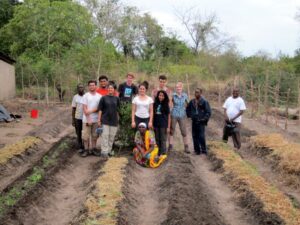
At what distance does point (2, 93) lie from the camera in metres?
25.3

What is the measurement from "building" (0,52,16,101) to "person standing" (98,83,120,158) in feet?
53.9

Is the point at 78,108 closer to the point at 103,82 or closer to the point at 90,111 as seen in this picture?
the point at 90,111

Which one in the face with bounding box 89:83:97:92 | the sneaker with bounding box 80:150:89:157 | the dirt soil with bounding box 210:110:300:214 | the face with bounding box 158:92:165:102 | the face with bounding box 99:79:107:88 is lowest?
the dirt soil with bounding box 210:110:300:214

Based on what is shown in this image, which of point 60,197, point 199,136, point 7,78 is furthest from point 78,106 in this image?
point 7,78

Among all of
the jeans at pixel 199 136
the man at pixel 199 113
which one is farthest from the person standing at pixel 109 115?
the jeans at pixel 199 136

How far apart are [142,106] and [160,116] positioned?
1.61 feet

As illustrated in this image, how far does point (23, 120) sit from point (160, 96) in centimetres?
961

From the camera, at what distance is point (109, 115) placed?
1001 centimetres

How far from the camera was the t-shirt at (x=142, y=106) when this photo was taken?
9789mm

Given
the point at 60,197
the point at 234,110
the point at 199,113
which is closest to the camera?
the point at 60,197

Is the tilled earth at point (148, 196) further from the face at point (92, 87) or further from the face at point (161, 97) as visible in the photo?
the face at point (92, 87)

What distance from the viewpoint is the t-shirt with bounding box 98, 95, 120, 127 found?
32.6 feet

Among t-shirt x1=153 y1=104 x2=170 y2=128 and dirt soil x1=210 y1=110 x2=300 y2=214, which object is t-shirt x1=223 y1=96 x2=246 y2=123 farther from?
t-shirt x1=153 y1=104 x2=170 y2=128

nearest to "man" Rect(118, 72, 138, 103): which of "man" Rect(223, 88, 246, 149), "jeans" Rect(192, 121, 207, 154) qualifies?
"jeans" Rect(192, 121, 207, 154)
